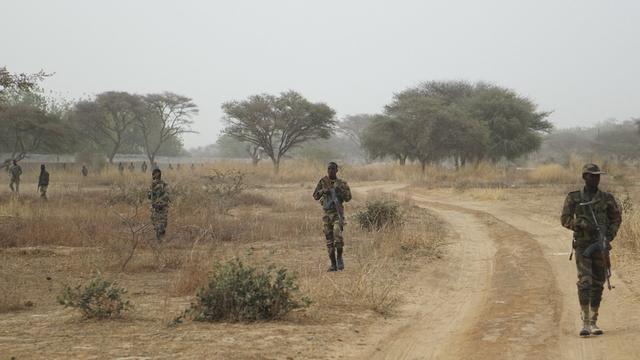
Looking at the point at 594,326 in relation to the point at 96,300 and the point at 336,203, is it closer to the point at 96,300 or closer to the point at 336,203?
the point at 336,203

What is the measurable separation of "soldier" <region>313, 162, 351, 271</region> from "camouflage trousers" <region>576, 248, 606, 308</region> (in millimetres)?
4206

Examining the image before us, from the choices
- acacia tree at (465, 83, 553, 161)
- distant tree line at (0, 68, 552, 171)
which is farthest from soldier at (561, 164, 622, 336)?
acacia tree at (465, 83, 553, 161)

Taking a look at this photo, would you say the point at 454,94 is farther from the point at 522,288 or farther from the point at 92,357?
the point at 92,357

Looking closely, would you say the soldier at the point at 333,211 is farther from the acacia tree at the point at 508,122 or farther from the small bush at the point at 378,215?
the acacia tree at the point at 508,122

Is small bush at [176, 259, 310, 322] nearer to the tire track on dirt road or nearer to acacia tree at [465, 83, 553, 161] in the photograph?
the tire track on dirt road

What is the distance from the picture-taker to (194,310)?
21.0ft

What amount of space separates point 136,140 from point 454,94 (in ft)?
115

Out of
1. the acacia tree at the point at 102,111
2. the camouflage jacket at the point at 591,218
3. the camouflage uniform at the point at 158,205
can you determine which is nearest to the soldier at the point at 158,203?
the camouflage uniform at the point at 158,205

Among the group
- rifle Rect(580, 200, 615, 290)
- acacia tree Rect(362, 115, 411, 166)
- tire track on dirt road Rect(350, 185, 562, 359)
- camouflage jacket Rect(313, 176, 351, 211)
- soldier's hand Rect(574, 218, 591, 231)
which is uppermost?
acacia tree Rect(362, 115, 411, 166)

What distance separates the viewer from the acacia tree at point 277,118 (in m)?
44.8

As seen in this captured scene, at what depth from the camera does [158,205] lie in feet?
39.2

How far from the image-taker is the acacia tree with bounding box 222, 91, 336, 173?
4481 cm

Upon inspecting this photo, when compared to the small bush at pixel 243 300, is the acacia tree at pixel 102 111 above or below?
above

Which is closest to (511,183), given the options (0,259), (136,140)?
(0,259)
